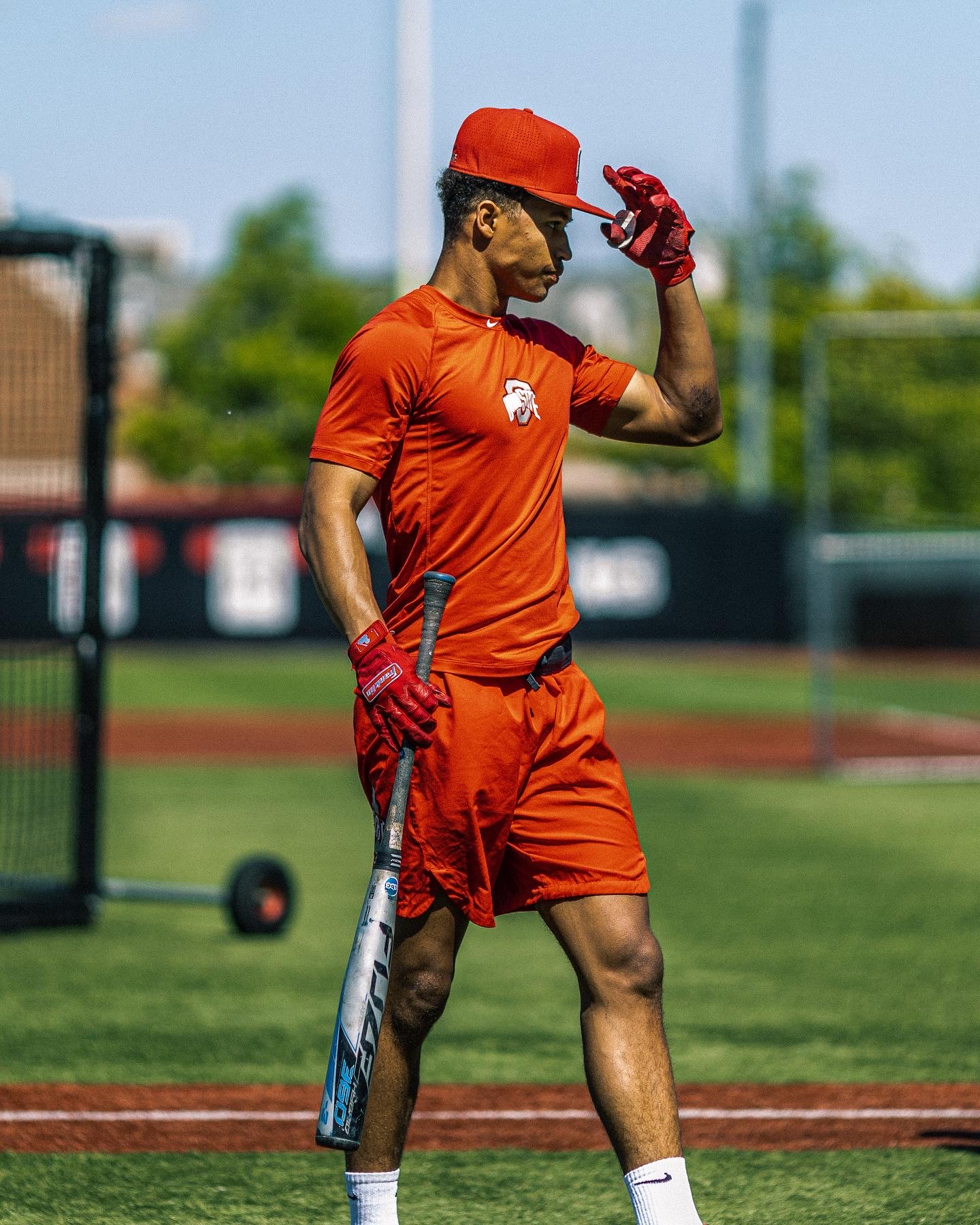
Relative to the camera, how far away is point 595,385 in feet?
14.4

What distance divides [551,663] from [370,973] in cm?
73

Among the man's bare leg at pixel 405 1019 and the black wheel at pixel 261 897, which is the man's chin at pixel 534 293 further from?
the black wheel at pixel 261 897

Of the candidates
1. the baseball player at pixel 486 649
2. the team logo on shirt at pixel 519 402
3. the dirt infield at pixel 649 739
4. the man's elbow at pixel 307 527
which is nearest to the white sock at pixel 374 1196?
the baseball player at pixel 486 649

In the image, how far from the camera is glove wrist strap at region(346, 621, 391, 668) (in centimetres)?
387

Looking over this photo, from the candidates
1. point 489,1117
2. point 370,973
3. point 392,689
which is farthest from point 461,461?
point 489,1117

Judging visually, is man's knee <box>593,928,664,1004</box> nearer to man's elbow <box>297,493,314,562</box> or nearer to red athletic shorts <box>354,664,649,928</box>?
red athletic shorts <box>354,664,649,928</box>

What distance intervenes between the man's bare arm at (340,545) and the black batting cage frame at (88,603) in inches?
189

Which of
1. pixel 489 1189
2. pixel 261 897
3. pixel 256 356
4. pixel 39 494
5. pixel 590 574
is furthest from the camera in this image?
pixel 256 356

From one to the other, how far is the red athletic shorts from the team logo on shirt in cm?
53

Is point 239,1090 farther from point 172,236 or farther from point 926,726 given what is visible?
point 172,236

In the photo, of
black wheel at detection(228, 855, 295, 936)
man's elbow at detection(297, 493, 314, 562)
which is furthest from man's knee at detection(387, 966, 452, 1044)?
black wheel at detection(228, 855, 295, 936)

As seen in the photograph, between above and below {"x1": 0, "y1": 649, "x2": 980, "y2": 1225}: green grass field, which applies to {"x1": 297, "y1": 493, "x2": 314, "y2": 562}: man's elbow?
above

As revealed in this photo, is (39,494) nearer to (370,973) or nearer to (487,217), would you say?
(487,217)

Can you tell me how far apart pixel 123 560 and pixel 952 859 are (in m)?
21.5
